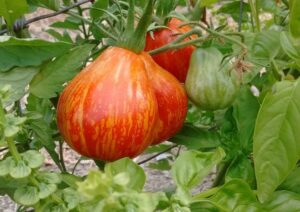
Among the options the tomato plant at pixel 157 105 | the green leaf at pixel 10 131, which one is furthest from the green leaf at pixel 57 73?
the green leaf at pixel 10 131

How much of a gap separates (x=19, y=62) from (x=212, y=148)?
27 centimetres

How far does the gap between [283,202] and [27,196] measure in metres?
0.28

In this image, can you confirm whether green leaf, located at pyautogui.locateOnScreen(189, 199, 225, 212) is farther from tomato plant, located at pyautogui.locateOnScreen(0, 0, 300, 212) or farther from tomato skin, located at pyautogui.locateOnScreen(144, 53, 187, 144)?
tomato skin, located at pyautogui.locateOnScreen(144, 53, 187, 144)

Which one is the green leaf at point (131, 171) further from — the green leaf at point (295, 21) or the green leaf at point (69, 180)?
the green leaf at point (295, 21)

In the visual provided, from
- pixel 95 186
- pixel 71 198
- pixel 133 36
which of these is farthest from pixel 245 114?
pixel 95 186

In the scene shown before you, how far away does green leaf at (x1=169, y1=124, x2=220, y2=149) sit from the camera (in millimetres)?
833

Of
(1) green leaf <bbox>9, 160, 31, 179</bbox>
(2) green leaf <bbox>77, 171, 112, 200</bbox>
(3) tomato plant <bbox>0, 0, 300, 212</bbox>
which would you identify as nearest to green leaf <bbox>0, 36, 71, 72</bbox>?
(3) tomato plant <bbox>0, 0, 300, 212</bbox>

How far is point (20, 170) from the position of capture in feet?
1.87

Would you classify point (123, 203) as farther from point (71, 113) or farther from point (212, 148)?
point (212, 148)

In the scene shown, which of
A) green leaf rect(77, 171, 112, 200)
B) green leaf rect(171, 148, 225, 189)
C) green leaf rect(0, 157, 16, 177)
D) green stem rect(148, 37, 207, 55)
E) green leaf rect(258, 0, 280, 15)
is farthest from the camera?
green leaf rect(258, 0, 280, 15)

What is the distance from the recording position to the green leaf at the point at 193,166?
2.21ft

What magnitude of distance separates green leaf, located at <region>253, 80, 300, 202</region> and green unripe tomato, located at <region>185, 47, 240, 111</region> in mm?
101

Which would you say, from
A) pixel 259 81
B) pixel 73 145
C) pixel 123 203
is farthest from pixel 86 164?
pixel 123 203

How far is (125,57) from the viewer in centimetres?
72
